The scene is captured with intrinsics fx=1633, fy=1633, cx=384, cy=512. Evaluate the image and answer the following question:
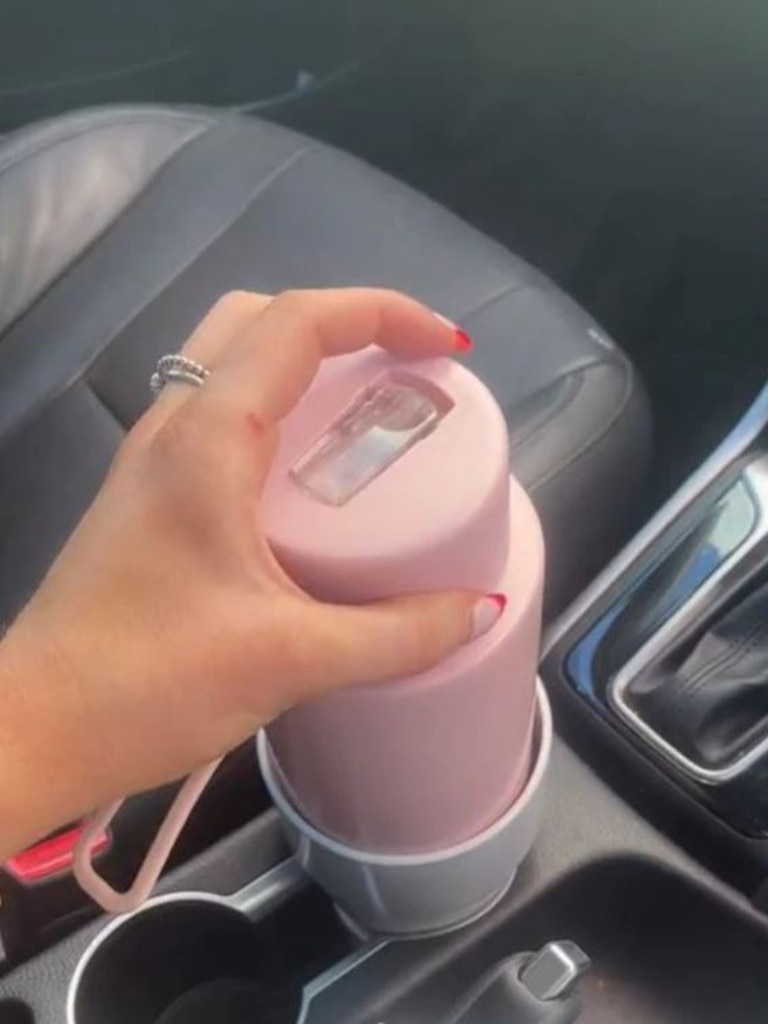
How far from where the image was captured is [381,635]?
0.49m

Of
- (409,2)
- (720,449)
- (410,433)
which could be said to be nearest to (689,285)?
(409,2)

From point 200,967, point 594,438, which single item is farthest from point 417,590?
point 594,438

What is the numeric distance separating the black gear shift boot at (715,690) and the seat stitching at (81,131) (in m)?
0.51

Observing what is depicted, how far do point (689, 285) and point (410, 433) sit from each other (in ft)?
2.88

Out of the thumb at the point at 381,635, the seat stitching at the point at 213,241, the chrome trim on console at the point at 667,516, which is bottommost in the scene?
Answer: the chrome trim on console at the point at 667,516

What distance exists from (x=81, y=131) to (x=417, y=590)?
0.65 m

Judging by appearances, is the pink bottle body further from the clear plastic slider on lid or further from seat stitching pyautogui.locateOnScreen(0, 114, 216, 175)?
seat stitching pyautogui.locateOnScreen(0, 114, 216, 175)

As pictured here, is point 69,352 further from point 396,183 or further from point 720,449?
point 720,449

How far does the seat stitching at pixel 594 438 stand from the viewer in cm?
86

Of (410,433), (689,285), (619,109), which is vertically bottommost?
(689,285)

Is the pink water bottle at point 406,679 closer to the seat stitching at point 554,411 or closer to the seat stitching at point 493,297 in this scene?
the seat stitching at point 554,411

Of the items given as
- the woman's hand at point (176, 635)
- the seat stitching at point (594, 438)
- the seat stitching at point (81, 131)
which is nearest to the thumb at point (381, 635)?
the woman's hand at point (176, 635)

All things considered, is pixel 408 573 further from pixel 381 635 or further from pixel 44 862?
pixel 44 862

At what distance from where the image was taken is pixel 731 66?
1223mm
